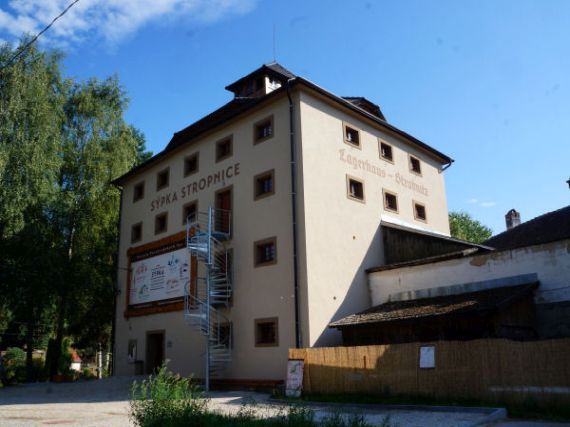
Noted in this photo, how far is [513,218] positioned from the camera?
3728 centimetres

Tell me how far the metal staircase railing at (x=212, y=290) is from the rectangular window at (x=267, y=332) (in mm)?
1458

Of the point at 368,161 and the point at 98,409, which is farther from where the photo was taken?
the point at 368,161

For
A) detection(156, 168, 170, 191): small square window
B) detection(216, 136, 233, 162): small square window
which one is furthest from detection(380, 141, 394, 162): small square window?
detection(156, 168, 170, 191): small square window

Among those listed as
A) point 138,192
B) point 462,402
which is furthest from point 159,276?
point 462,402

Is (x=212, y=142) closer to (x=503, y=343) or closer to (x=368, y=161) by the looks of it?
(x=368, y=161)

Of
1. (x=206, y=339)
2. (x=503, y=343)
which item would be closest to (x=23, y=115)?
(x=206, y=339)

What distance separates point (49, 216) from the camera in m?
29.1

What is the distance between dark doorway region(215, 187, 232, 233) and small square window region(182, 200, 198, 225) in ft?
5.00

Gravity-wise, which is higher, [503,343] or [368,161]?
[368,161]

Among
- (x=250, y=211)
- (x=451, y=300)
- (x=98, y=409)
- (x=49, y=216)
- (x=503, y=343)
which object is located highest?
(x=49, y=216)

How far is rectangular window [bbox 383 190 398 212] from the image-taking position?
2373 cm

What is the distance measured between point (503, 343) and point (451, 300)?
192 inches

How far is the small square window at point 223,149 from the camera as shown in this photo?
23.5 meters

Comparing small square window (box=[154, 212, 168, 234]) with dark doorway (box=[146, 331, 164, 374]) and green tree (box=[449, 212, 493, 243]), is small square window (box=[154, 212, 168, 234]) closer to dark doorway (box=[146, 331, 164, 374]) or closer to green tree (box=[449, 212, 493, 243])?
dark doorway (box=[146, 331, 164, 374])
